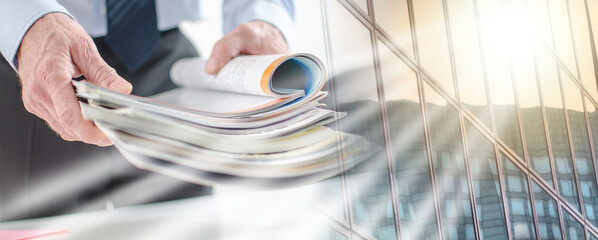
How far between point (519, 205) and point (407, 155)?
525 millimetres

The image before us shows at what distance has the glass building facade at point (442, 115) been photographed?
682 mm

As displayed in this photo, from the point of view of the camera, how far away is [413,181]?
704 mm

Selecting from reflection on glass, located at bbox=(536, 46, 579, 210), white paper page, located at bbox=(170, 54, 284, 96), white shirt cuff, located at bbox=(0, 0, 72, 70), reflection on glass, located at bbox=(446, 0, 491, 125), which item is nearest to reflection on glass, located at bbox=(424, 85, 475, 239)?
reflection on glass, located at bbox=(446, 0, 491, 125)

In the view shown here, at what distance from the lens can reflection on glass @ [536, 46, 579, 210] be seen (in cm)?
112

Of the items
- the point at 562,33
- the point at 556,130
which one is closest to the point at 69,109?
the point at 556,130

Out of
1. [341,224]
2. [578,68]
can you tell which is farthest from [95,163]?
[578,68]

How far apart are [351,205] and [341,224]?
4cm

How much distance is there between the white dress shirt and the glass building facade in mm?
86

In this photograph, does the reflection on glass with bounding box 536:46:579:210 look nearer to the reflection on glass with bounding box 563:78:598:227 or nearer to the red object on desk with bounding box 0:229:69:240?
the reflection on glass with bounding box 563:78:598:227

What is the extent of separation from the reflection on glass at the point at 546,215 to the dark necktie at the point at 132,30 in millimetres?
1098

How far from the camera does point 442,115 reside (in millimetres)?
762

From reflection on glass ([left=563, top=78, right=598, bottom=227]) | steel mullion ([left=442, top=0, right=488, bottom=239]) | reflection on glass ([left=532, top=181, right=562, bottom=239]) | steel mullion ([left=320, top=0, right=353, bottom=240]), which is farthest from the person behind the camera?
reflection on glass ([left=563, top=78, right=598, bottom=227])

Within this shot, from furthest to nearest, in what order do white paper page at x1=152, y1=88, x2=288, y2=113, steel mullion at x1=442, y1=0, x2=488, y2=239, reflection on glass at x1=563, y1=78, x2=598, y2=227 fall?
reflection on glass at x1=563, y1=78, x2=598, y2=227, steel mullion at x1=442, y1=0, x2=488, y2=239, white paper page at x1=152, y1=88, x2=288, y2=113

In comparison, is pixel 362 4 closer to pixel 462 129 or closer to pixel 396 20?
pixel 396 20
